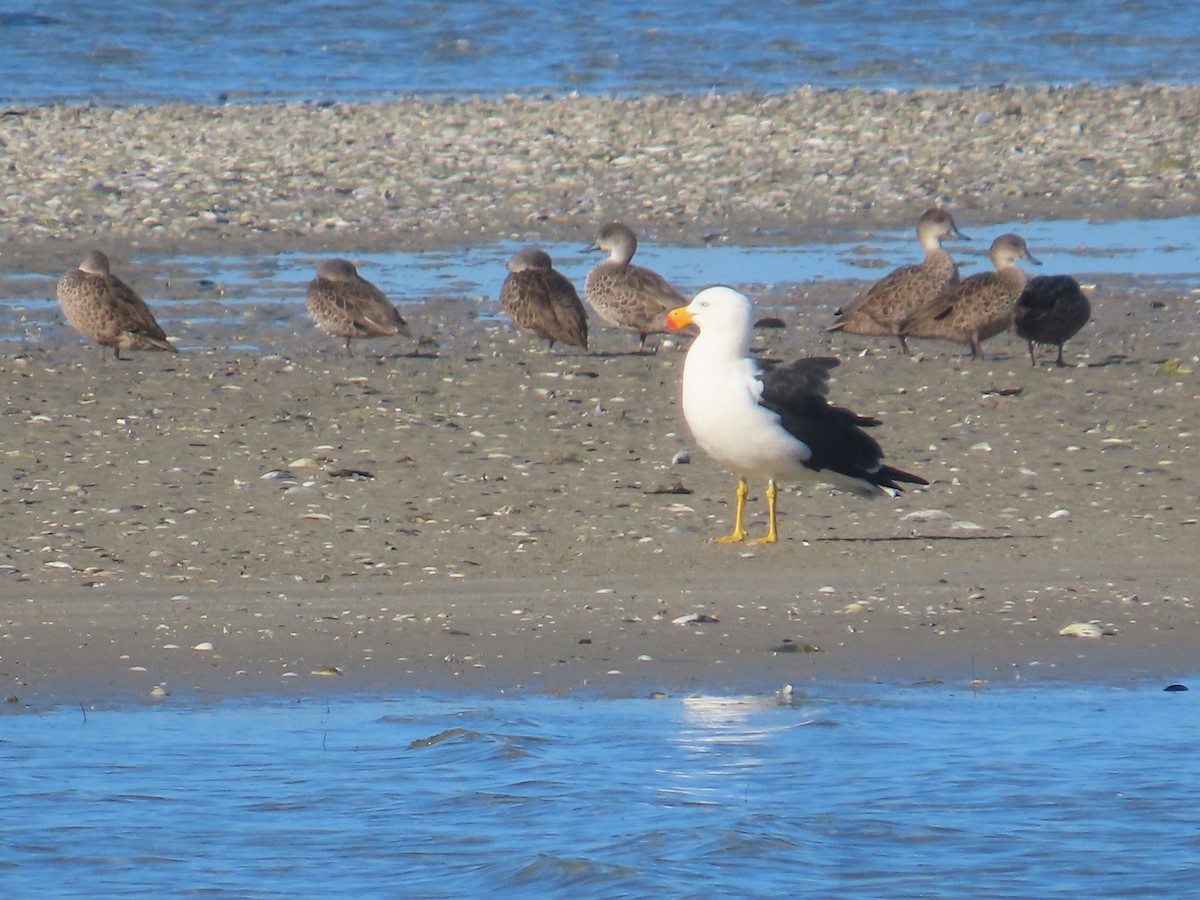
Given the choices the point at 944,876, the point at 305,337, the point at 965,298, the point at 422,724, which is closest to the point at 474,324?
the point at 305,337

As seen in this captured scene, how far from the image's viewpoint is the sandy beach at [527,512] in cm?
638

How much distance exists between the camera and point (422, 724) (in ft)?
19.0

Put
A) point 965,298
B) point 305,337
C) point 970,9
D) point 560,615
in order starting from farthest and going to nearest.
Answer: point 970,9 → point 305,337 → point 965,298 → point 560,615

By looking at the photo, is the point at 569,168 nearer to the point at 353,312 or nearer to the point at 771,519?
the point at 353,312

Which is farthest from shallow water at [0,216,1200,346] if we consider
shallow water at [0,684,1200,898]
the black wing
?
shallow water at [0,684,1200,898]

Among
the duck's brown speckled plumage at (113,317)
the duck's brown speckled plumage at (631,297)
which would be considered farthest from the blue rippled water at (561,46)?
the duck's brown speckled plumage at (631,297)

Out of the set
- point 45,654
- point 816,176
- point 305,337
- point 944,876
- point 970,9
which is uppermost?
point 970,9

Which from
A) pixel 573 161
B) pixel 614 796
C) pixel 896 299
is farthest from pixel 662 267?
pixel 614 796

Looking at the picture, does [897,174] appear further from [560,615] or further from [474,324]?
[560,615]

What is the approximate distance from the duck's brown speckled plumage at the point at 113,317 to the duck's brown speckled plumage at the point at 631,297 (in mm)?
2399

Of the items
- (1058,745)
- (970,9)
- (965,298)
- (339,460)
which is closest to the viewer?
(1058,745)

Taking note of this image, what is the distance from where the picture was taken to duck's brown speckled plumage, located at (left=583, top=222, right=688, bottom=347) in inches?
464

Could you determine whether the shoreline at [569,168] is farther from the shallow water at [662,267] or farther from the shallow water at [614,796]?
the shallow water at [614,796]

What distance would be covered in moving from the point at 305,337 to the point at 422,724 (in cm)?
670
